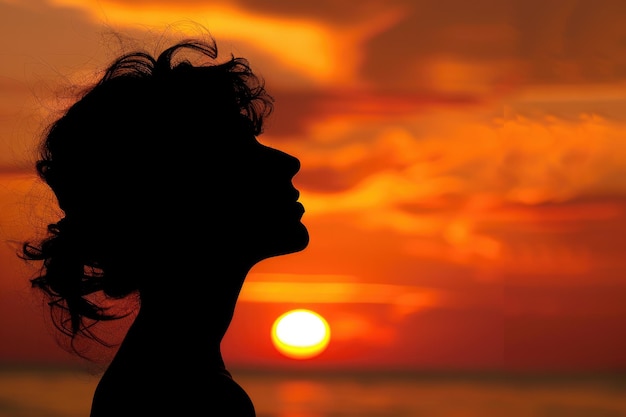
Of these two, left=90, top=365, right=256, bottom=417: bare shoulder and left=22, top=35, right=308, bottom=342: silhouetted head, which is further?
left=22, top=35, right=308, bottom=342: silhouetted head

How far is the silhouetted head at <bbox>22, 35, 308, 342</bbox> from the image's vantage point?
3166 millimetres

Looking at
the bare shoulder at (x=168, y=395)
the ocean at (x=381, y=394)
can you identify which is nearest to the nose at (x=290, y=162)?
the bare shoulder at (x=168, y=395)

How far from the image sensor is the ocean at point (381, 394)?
31.9m

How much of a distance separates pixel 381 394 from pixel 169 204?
4230 centimetres

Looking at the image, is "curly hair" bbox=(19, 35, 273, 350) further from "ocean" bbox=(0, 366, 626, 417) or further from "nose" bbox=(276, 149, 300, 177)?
"ocean" bbox=(0, 366, 626, 417)

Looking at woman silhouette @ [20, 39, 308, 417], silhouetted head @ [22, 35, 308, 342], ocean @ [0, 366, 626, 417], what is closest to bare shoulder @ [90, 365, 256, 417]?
woman silhouette @ [20, 39, 308, 417]

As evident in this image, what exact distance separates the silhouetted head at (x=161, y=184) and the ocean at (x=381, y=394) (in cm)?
2040

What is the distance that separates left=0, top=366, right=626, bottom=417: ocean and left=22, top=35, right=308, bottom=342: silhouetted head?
66.9 feet

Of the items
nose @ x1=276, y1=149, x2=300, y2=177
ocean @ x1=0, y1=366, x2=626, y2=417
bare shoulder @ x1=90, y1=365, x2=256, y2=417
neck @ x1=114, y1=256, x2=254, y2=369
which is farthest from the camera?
ocean @ x1=0, y1=366, x2=626, y2=417

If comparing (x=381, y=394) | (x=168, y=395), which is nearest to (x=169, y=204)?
(x=168, y=395)

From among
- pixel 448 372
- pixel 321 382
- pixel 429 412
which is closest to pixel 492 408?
pixel 429 412

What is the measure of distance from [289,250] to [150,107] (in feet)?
2.32

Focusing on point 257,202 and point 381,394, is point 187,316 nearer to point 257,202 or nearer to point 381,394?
point 257,202

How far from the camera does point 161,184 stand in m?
3.21
